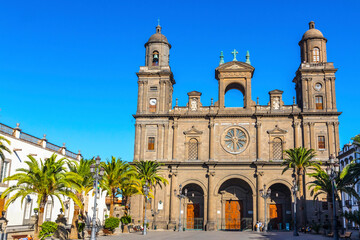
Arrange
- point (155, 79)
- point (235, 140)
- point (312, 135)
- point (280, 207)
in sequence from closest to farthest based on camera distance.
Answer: point (312, 135) → point (280, 207) → point (235, 140) → point (155, 79)

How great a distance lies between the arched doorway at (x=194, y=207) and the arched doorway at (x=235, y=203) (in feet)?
9.40

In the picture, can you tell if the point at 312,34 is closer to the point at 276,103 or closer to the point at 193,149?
the point at 276,103

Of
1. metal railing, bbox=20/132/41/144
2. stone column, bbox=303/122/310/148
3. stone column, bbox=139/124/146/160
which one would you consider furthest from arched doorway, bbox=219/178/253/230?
metal railing, bbox=20/132/41/144

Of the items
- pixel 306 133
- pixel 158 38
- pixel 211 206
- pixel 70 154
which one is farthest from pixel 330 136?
pixel 70 154

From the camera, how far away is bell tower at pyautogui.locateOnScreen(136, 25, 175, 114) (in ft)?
179

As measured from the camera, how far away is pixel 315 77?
174 feet

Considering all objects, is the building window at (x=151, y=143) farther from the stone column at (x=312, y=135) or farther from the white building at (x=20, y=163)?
the stone column at (x=312, y=135)

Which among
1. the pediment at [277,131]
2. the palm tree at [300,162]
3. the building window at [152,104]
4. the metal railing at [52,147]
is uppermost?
the building window at [152,104]

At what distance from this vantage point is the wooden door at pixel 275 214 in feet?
167

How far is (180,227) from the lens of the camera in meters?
47.5

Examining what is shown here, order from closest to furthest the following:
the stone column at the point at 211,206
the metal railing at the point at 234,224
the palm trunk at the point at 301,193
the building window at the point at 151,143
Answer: the palm trunk at the point at 301,193 → the stone column at the point at 211,206 → the metal railing at the point at 234,224 → the building window at the point at 151,143

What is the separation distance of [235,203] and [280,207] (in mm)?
6019

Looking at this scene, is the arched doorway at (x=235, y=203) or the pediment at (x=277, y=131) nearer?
the pediment at (x=277, y=131)

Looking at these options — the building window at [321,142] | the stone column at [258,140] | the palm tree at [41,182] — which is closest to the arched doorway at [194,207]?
the stone column at [258,140]
